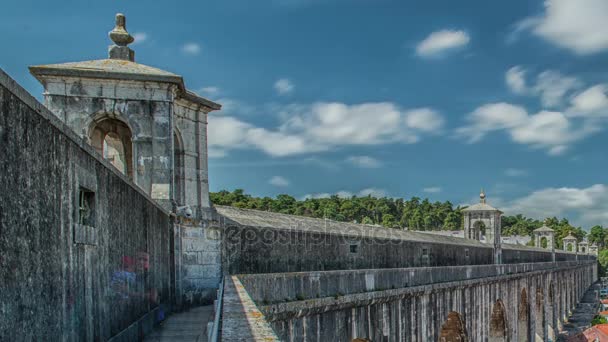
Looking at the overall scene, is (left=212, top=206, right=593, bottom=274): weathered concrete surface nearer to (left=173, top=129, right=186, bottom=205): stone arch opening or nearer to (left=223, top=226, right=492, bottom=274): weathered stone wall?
(left=223, top=226, right=492, bottom=274): weathered stone wall

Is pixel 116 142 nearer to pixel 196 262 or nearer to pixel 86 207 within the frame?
pixel 196 262

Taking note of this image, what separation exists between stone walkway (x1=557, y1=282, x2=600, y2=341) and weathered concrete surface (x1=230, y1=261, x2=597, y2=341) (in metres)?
12.5

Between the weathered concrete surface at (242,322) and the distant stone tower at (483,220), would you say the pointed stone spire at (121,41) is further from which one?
the distant stone tower at (483,220)

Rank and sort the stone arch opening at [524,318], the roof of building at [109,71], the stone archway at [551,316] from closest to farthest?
1. the roof of building at [109,71]
2. the stone arch opening at [524,318]
3. the stone archway at [551,316]

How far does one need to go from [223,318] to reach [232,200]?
216 feet

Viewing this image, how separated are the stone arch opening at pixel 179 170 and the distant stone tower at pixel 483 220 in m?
26.5

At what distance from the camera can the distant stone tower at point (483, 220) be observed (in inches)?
1416

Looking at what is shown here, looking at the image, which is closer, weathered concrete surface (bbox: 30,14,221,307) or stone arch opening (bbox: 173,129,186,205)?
weathered concrete surface (bbox: 30,14,221,307)

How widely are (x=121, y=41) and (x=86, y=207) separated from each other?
7826 mm

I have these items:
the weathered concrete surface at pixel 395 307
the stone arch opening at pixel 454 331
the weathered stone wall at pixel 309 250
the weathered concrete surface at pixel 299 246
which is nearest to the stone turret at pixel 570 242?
the weathered concrete surface at pixel 395 307

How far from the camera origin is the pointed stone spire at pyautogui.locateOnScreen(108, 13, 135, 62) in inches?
498

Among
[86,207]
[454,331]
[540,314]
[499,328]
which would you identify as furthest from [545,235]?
[86,207]

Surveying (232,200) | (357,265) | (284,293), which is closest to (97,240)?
(284,293)

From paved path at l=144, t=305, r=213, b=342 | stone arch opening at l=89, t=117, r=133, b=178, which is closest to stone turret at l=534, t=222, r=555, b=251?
stone arch opening at l=89, t=117, r=133, b=178
